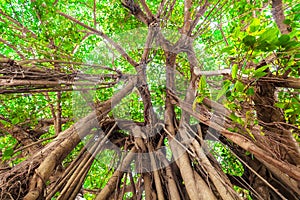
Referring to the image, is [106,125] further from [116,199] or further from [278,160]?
[278,160]

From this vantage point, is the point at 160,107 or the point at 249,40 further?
the point at 160,107

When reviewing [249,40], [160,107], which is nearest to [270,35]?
[249,40]

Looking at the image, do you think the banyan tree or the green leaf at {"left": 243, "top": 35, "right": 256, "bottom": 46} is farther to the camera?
the banyan tree

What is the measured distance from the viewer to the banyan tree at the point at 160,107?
99cm

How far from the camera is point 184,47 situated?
79.1 inches

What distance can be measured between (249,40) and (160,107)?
5.45 ft

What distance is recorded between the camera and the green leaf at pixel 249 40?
679mm

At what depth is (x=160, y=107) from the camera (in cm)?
232

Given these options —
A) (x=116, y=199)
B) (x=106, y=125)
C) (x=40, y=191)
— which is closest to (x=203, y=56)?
(x=106, y=125)

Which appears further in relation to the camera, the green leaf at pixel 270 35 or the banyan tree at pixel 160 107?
the banyan tree at pixel 160 107

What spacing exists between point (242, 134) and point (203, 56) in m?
1.22

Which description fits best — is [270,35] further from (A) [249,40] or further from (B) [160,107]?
(B) [160,107]

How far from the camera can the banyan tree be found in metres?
0.99

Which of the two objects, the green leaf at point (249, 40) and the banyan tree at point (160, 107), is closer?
the green leaf at point (249, 40)
